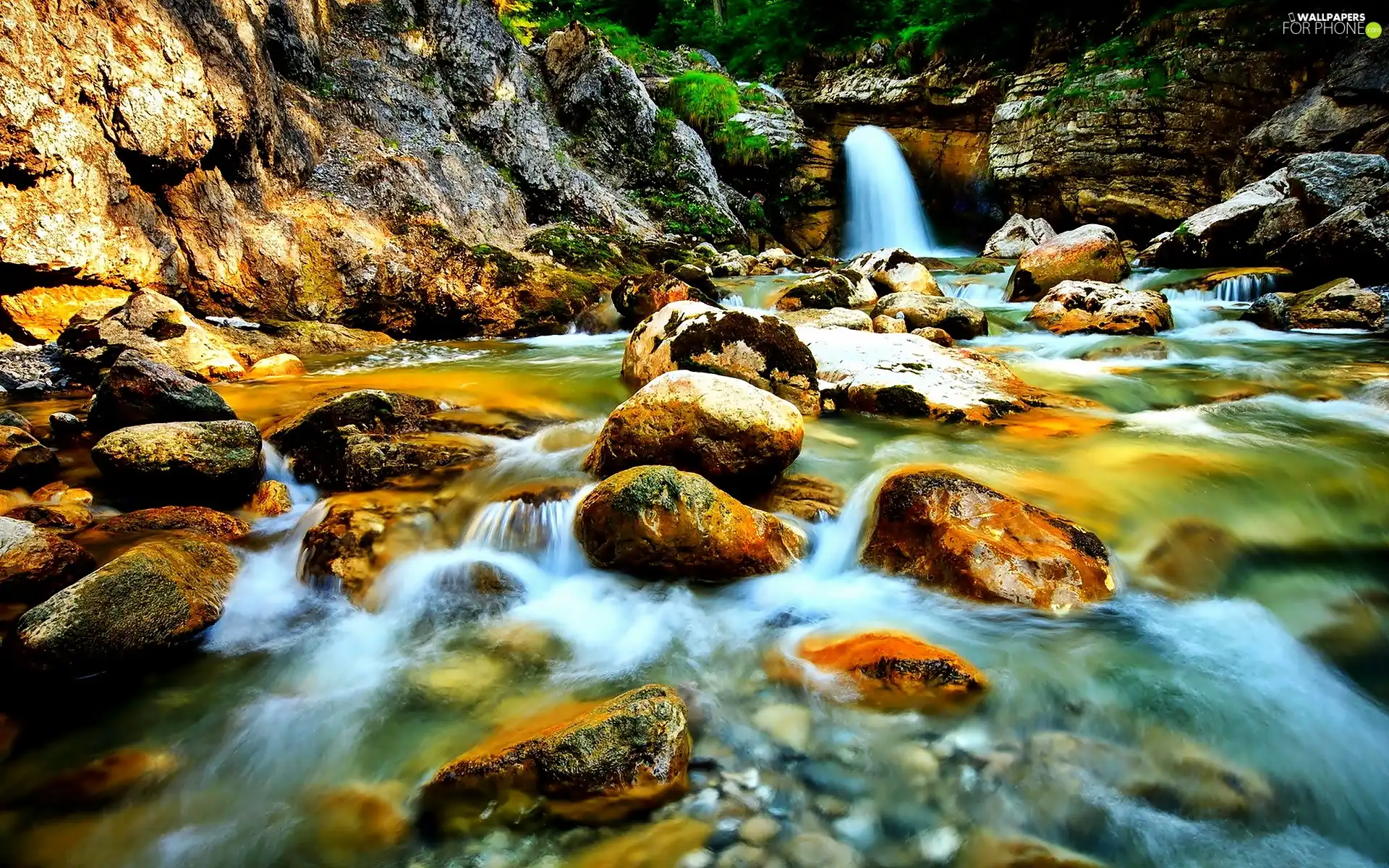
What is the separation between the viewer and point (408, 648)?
2.98 meters

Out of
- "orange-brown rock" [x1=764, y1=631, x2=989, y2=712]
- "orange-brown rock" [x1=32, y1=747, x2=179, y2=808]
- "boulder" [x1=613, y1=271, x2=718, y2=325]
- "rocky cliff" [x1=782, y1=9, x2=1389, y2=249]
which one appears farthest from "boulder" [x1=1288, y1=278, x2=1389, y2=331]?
"orange-brown rock" [x1=32, y1=747, x2=179, y2=808]

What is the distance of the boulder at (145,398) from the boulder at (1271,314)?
38.6 ft

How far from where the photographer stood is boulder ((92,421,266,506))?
3.78 meters

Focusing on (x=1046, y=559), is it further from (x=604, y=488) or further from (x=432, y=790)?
(x=432, y=790)

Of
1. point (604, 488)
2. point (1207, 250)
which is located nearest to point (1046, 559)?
point (604, 488)

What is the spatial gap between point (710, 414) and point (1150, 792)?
2588mm

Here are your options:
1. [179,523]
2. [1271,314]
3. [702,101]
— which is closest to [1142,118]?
[1271,314]

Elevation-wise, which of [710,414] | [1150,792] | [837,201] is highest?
[837,201]

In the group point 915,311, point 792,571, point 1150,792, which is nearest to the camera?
point 1150,792

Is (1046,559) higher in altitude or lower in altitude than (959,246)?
lower

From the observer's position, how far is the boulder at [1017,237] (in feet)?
56.4

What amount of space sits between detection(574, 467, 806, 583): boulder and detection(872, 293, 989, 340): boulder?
20.8 feet

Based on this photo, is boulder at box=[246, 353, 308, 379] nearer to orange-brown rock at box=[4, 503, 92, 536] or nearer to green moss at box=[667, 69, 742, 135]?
orange-brown rock at box=[4, 503, 92, 536]

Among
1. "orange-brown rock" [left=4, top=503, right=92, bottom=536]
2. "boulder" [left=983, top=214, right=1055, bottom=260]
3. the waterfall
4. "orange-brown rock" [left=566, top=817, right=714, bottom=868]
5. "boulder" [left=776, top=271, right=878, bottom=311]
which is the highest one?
the waterfall
